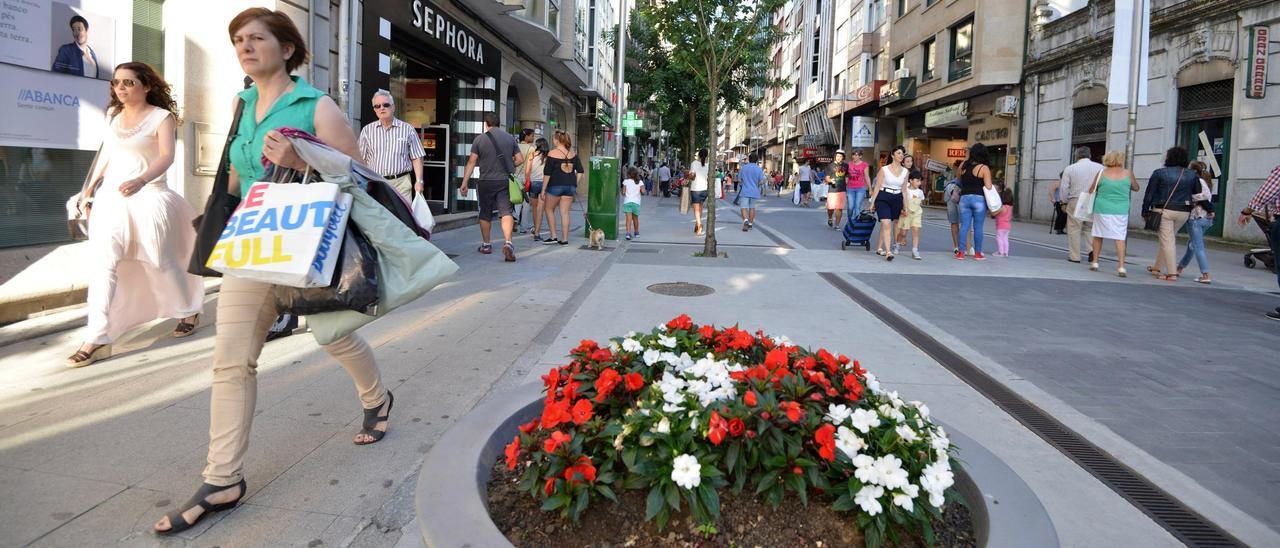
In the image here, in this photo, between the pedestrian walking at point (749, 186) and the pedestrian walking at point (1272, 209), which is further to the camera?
the pedestrian walking at point (749, 186)

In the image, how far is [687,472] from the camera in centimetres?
210

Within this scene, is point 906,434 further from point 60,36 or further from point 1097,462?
point 60,36

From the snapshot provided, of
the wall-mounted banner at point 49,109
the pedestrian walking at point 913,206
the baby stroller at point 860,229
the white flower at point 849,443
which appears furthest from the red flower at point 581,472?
the baby stroller at point 860,229

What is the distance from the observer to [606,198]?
12852 millimetres

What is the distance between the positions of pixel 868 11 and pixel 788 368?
4089 cm

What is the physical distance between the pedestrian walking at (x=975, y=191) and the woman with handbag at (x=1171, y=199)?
169cm

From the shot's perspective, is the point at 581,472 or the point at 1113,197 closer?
the point at 581,472

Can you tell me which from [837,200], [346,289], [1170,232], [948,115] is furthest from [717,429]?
[948,115]

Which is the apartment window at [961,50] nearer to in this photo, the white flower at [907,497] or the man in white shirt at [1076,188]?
the man in white shirt at [1076,188]

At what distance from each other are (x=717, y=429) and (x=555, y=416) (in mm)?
477

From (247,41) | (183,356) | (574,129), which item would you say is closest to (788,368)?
(247,41)

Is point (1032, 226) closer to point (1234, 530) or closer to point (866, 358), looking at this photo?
point (866, 358)

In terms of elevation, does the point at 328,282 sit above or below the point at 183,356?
above

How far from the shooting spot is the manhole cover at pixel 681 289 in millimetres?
7562
